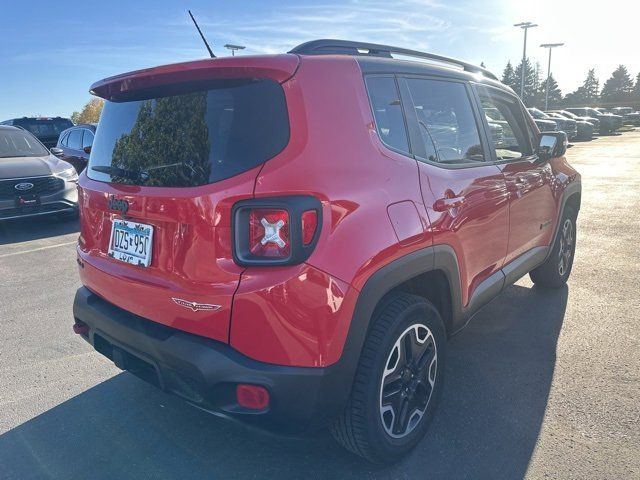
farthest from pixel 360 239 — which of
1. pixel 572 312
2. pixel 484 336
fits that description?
pixel 572 312

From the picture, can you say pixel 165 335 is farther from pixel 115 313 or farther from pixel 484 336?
pixel 484 336

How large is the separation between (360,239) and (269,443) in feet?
4.10

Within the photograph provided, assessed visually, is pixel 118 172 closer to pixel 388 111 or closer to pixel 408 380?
pixel 388 111

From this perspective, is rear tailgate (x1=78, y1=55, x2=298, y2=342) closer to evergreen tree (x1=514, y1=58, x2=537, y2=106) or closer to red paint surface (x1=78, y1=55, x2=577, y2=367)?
red paint surface (x1=78, y1=55, x2=577, y2=367)

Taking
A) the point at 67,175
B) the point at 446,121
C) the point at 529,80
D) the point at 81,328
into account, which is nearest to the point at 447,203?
the point at 446,121

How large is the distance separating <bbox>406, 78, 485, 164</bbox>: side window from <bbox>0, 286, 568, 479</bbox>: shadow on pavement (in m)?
1.40

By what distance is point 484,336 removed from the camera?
3.84 m

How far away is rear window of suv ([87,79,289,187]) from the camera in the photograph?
1996 millimetres

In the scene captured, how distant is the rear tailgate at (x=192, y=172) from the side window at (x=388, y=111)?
1.48 feet

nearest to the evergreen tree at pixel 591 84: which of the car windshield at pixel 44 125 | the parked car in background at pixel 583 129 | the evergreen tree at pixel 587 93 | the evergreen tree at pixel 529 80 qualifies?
the evergreen tree at pixel 587 93

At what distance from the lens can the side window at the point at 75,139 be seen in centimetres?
1073

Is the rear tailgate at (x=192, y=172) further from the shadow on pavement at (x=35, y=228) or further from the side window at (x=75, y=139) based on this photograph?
the side window at (x=75, y=139)

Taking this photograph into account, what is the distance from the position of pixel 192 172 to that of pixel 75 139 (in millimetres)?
10235

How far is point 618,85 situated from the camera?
8594 cm
